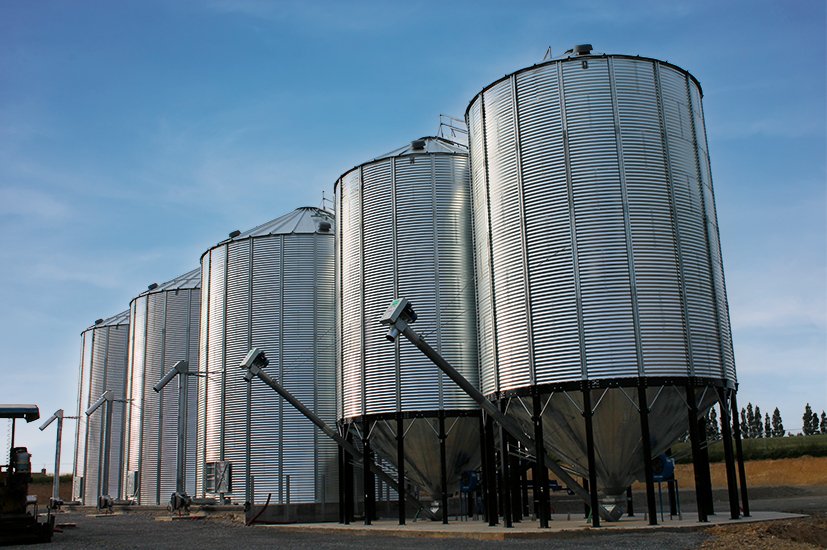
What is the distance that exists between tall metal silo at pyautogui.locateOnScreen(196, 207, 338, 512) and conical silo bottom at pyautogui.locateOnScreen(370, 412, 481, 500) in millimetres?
8243

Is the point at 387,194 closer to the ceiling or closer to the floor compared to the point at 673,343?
closer to the ceiling

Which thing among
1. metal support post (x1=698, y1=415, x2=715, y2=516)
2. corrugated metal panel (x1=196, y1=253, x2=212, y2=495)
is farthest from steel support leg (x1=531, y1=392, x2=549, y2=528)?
corrugated metal panel (x1=196, y1=253, x2=212, y2=495)

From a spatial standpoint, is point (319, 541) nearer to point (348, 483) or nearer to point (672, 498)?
point (348, 483)

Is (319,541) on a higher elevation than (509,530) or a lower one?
lower

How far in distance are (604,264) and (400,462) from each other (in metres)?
12.8

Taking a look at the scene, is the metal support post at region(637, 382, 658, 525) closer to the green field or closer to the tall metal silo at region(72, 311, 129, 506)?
the tall metal silo at region(72, 311, 129, 506)

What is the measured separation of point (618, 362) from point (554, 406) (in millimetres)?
2788

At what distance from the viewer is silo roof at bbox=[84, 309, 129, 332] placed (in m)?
72.5

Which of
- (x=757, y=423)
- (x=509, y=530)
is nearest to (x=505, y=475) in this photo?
(x=509, y=530)

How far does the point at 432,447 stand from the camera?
35.8 meters

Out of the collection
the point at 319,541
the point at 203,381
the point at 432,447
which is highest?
the point at 203,381

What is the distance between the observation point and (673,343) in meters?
28.0

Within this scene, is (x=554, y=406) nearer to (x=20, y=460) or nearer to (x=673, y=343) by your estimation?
(x=673, y=343)

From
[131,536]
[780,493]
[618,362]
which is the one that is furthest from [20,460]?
[780,493]
